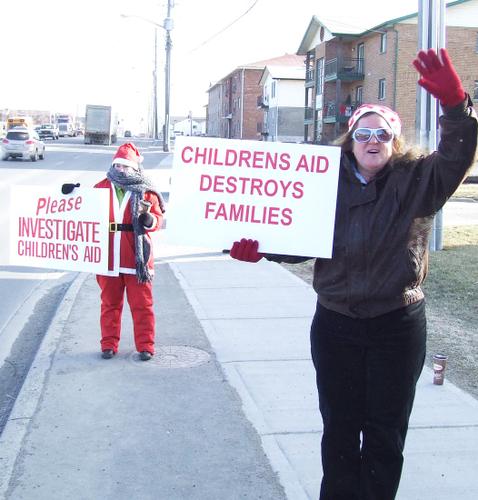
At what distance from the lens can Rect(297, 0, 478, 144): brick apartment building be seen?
37.3 meters

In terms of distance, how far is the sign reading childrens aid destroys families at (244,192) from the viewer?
10.9 ft

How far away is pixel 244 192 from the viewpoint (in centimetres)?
340

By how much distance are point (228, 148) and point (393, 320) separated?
1125 millimetres

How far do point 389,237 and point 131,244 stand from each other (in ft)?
10.3

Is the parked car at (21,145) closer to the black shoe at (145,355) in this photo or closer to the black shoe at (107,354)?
the black shoe at (107,354)

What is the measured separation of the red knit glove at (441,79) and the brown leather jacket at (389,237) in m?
0.26

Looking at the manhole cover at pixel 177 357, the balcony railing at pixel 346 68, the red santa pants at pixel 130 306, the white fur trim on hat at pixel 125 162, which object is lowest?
the manhole cover at pixel 177 357

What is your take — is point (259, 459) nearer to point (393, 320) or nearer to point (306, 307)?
point (393, 320)

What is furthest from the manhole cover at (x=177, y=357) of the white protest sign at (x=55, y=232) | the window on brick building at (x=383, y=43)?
the window on brick building at (x=383, y=43)

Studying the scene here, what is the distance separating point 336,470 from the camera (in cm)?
323

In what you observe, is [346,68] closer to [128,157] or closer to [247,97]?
[247,97]

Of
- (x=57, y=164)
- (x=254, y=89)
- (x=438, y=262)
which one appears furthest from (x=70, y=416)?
(x=254, y=89)

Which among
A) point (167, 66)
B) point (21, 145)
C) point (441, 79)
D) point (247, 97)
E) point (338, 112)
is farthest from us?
point (247, 97)

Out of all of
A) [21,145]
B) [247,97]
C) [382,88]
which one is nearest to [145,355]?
[21,145]
